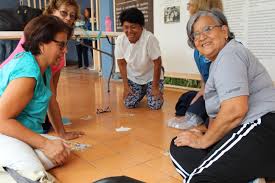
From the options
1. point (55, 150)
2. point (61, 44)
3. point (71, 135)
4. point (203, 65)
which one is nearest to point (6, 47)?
point (71, 135)

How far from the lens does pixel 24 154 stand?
4.15ft

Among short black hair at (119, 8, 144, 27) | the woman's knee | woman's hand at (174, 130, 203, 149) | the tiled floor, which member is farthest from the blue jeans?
woman's hand at (174, 130, 203, 149)

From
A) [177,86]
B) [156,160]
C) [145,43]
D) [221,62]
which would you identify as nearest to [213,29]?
[221,62]

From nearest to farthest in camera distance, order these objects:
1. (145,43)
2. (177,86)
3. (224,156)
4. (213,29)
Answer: (224,156)
(213,29)
(145,43)
(177,86)

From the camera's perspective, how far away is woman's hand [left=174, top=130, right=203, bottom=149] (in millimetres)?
1217

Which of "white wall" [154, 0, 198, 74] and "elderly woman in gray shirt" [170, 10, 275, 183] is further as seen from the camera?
"white wall" [154, 0, 198, 74]

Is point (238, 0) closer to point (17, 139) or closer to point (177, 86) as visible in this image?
point (177, 86)

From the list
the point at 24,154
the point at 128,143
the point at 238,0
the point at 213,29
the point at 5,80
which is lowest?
the point at 128,143

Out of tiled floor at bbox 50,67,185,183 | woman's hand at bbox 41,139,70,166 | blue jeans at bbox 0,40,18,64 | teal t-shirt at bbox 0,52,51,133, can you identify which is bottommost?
tiled floor at bbox 50,67,185,183

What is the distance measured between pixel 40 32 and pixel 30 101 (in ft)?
1.10

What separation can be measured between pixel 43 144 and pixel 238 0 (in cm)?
255

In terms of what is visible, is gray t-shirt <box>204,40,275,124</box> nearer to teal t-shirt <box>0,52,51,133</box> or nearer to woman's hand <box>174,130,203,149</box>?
woman's hand <box>174,130,203,149</box>

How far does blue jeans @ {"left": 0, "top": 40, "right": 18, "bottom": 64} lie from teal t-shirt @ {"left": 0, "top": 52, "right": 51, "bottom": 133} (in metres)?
1.58

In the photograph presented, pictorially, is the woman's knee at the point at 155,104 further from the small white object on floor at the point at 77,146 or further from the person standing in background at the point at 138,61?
the small white object on floor at the point at 77,146
